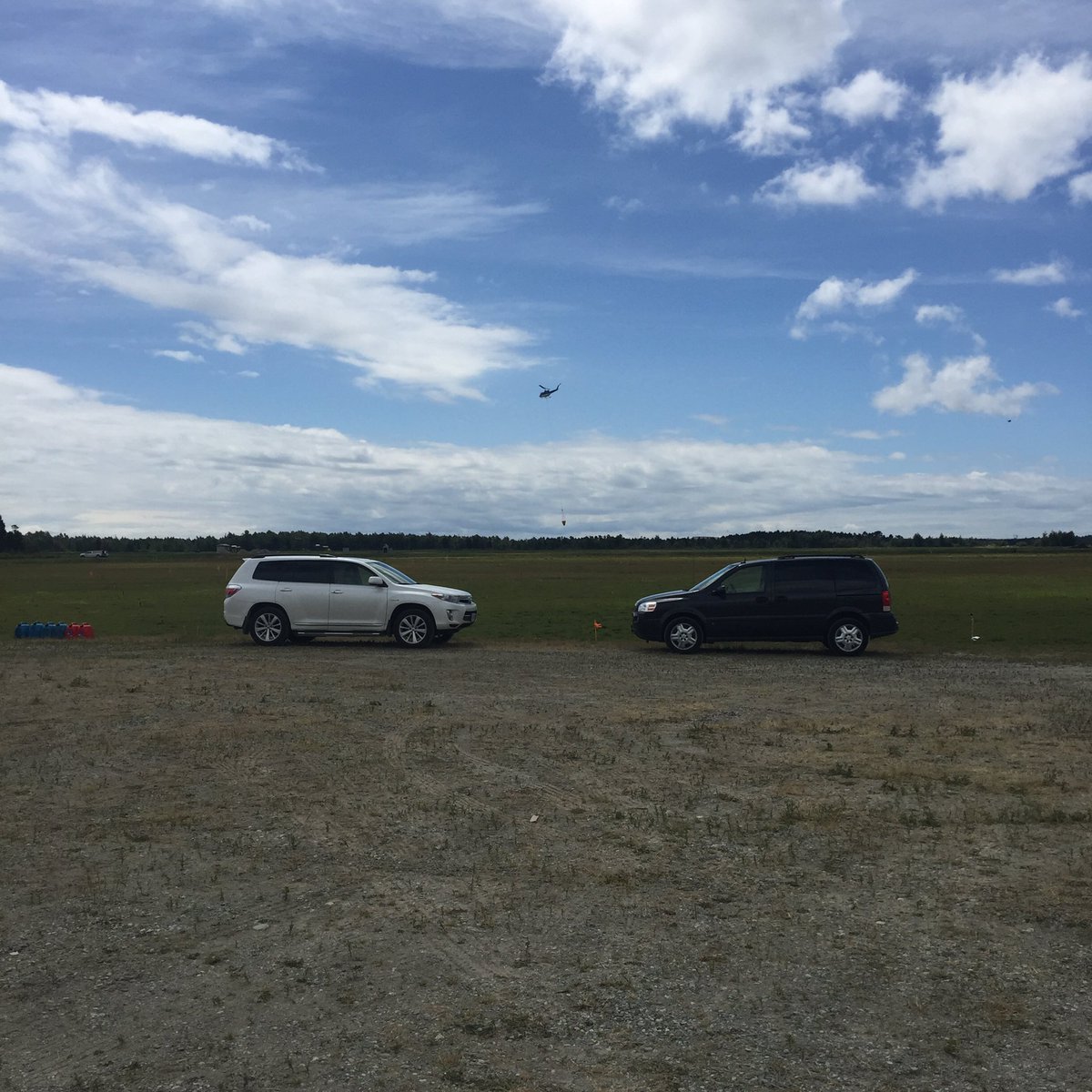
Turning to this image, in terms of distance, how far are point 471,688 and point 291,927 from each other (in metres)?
9.49

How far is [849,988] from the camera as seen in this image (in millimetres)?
4996

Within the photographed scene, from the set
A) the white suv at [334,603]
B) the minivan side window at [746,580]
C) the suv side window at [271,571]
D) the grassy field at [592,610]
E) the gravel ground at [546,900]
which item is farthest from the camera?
the grassy field at [592,610]

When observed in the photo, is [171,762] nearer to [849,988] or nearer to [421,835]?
[421,835]

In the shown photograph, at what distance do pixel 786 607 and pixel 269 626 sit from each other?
1010cm

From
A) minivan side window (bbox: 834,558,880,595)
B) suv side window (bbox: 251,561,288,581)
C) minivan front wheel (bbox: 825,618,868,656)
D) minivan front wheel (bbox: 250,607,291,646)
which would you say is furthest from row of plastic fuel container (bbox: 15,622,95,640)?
minivan side window (bbox: 834,558,880,595)

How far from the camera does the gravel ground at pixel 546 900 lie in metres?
4.39

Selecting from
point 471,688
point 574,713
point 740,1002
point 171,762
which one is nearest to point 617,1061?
point 740,1002

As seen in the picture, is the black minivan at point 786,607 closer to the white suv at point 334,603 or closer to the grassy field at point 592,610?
the grassy field at point 592,610

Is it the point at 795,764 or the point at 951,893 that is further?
the point at 795,764

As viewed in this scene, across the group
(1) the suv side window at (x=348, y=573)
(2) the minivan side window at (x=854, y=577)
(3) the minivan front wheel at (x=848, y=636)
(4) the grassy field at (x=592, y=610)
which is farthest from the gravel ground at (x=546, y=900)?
(4) the grassy field at (x=592, y=610)

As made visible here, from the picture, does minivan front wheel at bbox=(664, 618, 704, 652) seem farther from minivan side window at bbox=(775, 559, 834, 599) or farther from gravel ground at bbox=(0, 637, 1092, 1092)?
gravel ground at bbox=(0, 637, 1092, 1092)

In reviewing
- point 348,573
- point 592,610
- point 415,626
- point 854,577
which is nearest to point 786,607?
point 854,577

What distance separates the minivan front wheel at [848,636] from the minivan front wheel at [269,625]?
10.6 m

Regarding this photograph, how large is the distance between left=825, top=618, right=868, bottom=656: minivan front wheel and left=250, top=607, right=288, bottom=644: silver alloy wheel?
10.6m
